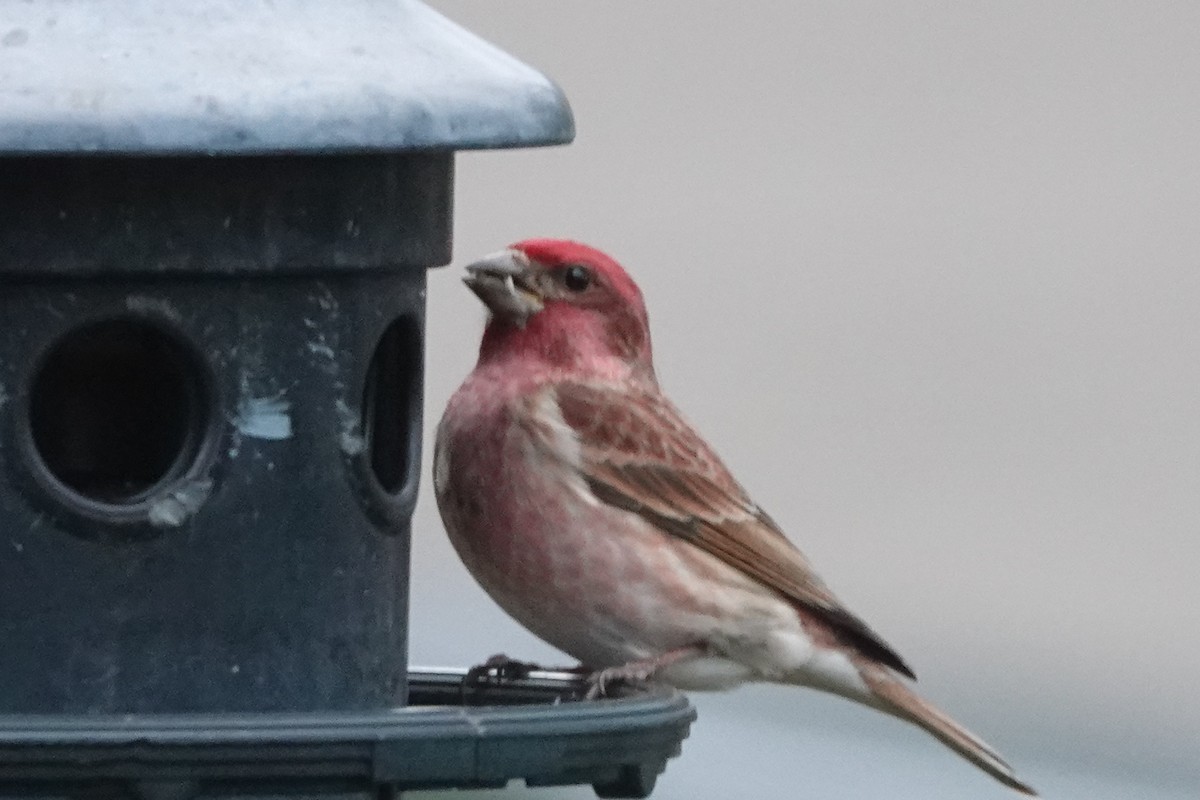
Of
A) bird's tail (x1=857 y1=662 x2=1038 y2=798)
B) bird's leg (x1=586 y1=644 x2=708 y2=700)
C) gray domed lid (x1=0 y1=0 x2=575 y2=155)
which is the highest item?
gray domed lid (x1=0 y1=0 x2=575 y2=155)

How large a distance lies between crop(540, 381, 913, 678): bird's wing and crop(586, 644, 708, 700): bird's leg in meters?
0.28

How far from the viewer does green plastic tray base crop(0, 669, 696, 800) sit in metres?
5.28

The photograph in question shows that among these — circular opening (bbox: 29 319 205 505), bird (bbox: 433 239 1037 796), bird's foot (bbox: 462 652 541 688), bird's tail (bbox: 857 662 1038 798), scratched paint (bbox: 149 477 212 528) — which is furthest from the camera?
bird's tail (bbox: 857 662 1038 798)

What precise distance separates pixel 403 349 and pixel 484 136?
0.84 meters

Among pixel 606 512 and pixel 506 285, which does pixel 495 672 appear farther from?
pixel 506 285

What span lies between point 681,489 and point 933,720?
952 millimetres

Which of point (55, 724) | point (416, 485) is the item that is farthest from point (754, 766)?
point (55, 724)

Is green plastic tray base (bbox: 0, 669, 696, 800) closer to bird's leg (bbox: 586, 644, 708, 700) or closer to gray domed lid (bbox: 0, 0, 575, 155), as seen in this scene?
gray domed lid (bbox: 0, 0, 575, 155)

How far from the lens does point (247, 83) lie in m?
5.34

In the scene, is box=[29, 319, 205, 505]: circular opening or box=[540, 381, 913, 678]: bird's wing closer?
box=[29, 319, 205, 505]: circular opening

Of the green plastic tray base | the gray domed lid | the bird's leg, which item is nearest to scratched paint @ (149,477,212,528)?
the green plastic tray base

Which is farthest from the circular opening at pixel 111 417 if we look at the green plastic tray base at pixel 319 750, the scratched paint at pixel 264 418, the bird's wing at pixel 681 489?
the bird's wing at pixel 681 489

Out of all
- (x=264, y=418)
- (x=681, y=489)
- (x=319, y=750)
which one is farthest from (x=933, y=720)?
(x=319, y=750)

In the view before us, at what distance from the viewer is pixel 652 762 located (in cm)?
579
